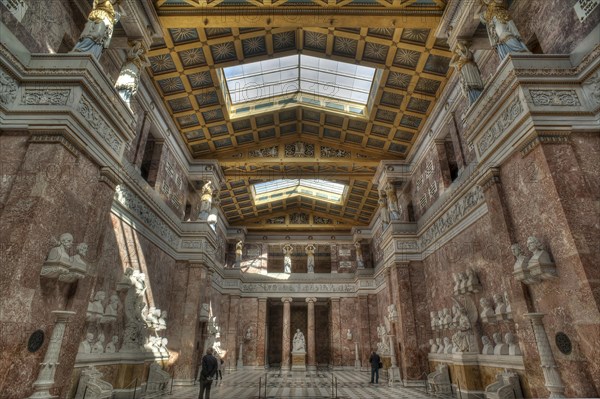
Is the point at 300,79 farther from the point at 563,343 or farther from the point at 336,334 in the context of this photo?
the point at 336,334

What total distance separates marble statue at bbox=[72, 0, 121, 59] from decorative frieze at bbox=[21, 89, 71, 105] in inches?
35.6

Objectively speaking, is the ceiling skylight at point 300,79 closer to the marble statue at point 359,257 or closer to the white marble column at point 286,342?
the marble statue at point 359,257

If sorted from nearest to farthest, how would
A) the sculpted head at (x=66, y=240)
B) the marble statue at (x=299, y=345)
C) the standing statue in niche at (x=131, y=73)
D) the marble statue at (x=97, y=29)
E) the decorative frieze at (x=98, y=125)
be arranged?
the sculpted head at (x=66, y=240) → the decorative frieze at (x=98, y=125) → the marble statue at (x=97, y=29) → the standing statue in niche at (x=131, y=73) → the marble statue at (x=299, y=345)

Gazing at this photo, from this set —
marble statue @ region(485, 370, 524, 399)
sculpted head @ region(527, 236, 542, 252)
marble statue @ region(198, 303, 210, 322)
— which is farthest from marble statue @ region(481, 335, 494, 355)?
marble statue @ region(198, 303, 210, 322)

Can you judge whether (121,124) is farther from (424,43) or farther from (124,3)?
(424,43)

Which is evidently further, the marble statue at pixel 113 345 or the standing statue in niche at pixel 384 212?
the standing statue in niche at pixel 384 212

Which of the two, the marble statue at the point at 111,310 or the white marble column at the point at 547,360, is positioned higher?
the marble statue at the point at 111,310

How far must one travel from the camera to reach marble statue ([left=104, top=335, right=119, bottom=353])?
26.5 ft

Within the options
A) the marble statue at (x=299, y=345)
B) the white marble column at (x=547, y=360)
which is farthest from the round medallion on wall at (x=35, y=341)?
the marble statue at (x=299, y=345)

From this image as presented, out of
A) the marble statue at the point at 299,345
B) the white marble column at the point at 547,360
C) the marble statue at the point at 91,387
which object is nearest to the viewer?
the white marble column at the point at 547,360

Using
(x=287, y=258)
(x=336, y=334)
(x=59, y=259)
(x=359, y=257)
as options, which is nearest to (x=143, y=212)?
(x=59, y=259)

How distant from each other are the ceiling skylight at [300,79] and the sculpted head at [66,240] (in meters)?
8.85

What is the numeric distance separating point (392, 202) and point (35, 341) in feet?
42.3

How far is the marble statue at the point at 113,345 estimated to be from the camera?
26.5ft
